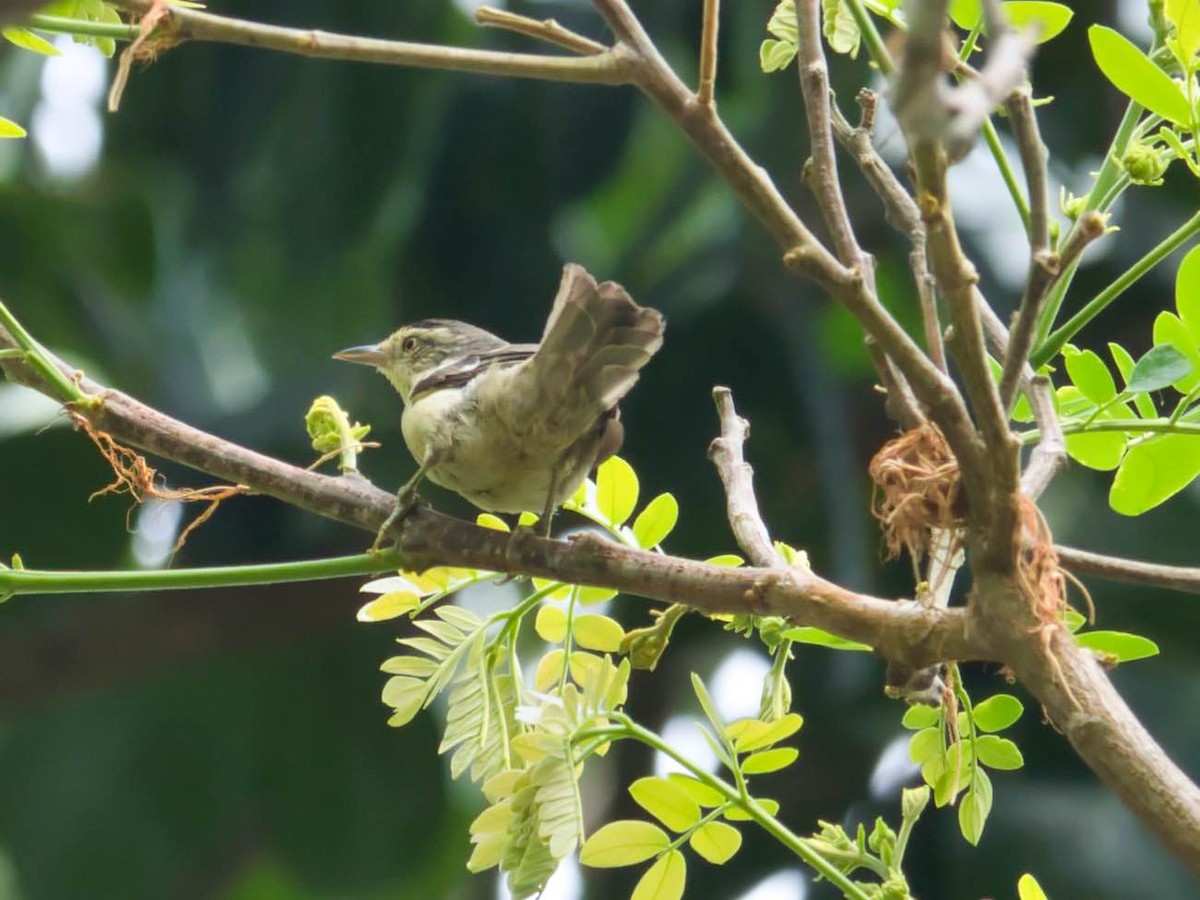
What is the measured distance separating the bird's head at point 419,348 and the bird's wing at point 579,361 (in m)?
0.72

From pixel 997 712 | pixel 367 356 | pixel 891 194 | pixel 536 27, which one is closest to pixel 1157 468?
pixel 997 712

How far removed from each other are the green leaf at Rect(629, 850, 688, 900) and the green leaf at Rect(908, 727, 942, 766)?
0.29m

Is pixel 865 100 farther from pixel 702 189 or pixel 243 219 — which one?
pixel 243 219

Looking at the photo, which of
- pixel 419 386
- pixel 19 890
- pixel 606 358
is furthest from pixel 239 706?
pixel 606 358

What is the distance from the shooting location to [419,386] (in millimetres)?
2596

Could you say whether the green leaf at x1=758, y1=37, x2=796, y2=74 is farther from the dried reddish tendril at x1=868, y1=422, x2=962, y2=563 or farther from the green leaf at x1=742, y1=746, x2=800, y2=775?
the green leaf at x1=742, y1=746, x2=800, y2=775

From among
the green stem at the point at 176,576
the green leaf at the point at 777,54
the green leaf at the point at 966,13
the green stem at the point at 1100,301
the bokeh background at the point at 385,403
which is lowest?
the bokeh background at the point at 385,403

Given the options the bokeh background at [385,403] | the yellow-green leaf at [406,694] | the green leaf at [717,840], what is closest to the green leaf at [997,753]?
the green leaf at [717,840]

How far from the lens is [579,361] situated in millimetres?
2070

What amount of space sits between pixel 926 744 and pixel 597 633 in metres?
0.39

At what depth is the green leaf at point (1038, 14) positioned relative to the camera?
1399 mm

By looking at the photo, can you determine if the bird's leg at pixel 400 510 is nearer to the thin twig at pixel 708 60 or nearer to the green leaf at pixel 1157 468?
the thin twig at pixel 708 60

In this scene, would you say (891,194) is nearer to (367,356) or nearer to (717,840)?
(717,840)

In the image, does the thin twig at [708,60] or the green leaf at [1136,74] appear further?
the green leaf at [1136,74]
